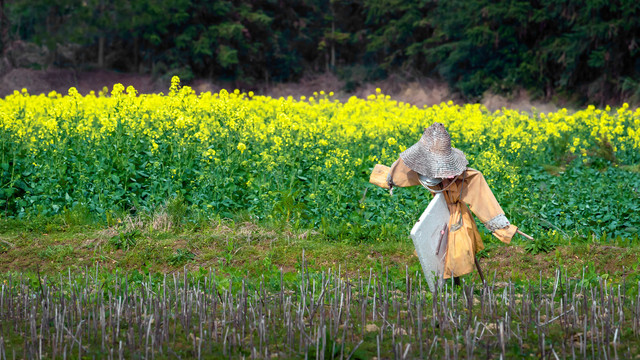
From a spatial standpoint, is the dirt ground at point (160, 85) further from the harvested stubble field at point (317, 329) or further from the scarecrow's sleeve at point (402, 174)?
the harvested stubble field at point (317, 329)

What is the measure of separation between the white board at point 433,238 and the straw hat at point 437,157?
0.83ft

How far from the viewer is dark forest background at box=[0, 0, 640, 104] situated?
23234 mm

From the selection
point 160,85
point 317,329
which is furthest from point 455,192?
point 160,85

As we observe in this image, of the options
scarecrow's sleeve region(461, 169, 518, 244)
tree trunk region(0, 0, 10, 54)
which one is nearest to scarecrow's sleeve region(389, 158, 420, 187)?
scarecrow's sleeve region(461, 169, 518, 244)

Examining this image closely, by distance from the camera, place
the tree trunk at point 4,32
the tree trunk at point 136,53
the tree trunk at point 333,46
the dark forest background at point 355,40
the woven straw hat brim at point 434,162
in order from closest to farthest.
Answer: the woven straw hat brim at point 434,162 → the dark forest background at point 355,40 → the tree trunk at point 4,32 → the tree trunk at point 136,53 → the tree trunk at point 333,46

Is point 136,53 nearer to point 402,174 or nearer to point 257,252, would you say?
point 257,252

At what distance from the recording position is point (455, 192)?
550 cm

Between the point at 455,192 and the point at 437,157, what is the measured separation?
1.20 ft

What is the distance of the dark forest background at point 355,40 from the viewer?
23.2m

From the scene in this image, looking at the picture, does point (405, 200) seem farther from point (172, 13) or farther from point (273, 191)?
point (172, 13)

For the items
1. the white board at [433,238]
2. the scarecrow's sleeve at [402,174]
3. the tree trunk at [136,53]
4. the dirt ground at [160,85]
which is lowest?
Result: the white board at [433,238]

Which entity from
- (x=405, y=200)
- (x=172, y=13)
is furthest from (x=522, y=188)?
(x=172, y=13)

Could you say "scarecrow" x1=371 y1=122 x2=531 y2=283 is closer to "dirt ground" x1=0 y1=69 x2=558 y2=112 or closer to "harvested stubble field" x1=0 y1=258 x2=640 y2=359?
"harvested stubble field" x1=0 y1=258 x2=640 y2=359

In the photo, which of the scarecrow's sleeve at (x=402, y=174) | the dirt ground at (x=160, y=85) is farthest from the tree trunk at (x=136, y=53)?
the scarecrow's sleeve at (x=402, y=174)
